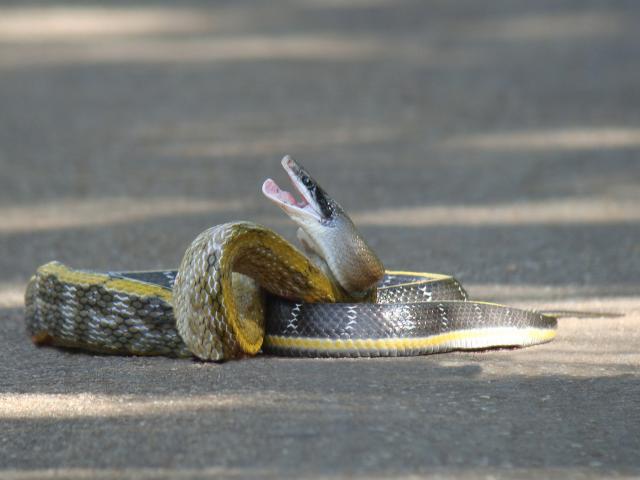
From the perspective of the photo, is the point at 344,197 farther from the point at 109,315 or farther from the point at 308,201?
the point at 109,315

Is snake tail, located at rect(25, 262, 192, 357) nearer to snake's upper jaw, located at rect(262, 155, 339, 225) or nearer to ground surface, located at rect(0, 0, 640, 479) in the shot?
ground surface, located at rect(0, 0, 640, 479)

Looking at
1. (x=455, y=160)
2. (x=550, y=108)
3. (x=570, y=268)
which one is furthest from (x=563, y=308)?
(x=550, y=108)

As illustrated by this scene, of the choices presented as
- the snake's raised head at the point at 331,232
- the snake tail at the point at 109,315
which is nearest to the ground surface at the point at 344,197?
the snake tail at the point at 109,315

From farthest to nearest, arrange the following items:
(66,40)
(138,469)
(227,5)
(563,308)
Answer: (227,5), (66,40), (563,308), (138,469)

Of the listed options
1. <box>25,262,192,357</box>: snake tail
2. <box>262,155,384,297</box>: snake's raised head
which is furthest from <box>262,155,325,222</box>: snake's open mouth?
<box>25,262,192,357</box>: snake tail

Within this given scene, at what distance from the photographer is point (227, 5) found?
850 inches

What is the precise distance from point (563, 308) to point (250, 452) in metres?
3.33

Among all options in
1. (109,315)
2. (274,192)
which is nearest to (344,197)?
(274,192)

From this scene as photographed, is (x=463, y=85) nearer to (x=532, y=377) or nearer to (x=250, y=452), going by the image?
(x=532, y=377)

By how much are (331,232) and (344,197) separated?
5.04m

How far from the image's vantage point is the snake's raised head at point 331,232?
6.52 meters

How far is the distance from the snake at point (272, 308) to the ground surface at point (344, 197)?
142mm

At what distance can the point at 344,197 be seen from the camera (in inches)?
455

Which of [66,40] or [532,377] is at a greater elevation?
[66,40]
